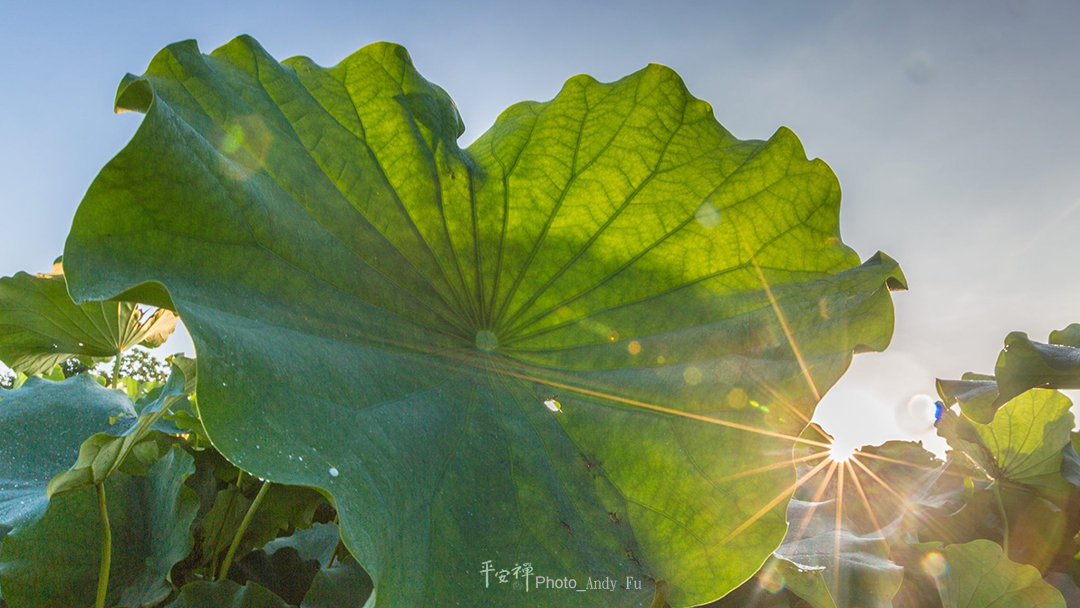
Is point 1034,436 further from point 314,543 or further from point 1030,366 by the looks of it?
point 314,543

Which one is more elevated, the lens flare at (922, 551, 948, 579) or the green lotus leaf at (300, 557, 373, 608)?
the lens flare at (922, 551, 948, 579)

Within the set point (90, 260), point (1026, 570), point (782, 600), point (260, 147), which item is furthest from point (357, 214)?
point (1026, 570)

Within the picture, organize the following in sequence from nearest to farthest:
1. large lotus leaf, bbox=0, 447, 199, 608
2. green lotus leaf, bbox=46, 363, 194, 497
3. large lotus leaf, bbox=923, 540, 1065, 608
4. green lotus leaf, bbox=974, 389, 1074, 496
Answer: green lotus leaf, bbox=46, 363, 194, 497
large lotus leaf, bbox=0, 447, 199, 608
large lotus leaf, bbox=923, 540, 1065, 608
green lotus leaf, bbox=974, 389, 1074, 496

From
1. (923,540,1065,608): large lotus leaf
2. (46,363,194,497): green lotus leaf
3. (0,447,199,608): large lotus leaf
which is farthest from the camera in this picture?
(923,540,1065,608): large lotus leaf

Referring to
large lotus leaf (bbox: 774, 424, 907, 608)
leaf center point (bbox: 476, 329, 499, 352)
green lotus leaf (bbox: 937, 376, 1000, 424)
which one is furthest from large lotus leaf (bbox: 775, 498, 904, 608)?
leaf center point (bbox: 476, 329, 499, 352)

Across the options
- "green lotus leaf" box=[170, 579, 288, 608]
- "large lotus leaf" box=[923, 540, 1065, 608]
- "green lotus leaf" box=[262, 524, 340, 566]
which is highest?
"large lotus leaf" box=[923, 540, 1065, 608]

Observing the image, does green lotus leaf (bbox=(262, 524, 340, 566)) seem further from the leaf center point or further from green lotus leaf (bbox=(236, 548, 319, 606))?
the leaf center point

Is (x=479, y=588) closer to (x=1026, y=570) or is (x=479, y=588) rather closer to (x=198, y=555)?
(x=198, y=555)

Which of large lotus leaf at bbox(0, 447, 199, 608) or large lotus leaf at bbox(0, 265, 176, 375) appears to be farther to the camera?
large lotus leaf at bbox(0, 265, 176, 375)
